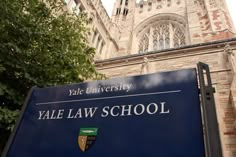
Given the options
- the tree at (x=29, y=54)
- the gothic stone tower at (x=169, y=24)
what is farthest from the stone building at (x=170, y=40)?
the tree at (x=29, y=54)

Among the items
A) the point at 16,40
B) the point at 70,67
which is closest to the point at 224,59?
the point at 70,67

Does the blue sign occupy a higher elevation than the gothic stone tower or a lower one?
lower

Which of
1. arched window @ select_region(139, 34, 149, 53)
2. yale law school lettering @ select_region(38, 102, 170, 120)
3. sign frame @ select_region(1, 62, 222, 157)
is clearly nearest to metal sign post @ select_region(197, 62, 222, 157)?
sign frame @ select_region(1, 62, 222, 157)

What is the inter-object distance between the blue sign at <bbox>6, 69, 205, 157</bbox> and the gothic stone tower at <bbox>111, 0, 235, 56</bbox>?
15.7 m

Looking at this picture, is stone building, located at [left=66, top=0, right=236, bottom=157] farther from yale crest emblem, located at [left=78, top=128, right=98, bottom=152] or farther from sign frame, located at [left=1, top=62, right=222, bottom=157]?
yale crest emblem, located at [left=78, top=128, right=98, bottom=152]

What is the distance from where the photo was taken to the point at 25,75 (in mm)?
4031

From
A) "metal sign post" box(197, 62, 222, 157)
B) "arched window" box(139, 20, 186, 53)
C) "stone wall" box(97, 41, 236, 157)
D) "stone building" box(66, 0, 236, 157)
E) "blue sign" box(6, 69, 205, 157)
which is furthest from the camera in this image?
"arched window" box(139, 20, 186, 53)

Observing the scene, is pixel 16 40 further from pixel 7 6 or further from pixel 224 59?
pixel 224 59

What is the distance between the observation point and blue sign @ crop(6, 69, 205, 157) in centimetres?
157

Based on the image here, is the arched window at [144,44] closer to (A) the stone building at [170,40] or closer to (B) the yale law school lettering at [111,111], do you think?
(A) the stone building at [170,40]

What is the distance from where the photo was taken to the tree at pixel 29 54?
163 inches

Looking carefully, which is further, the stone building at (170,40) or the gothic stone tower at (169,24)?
the gothic stone tower at (169,24)

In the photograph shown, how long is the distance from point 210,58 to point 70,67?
7748mm

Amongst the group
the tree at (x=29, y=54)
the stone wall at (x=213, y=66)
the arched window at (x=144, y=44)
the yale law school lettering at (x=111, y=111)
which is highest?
the arched window at (x=144, y=44)
